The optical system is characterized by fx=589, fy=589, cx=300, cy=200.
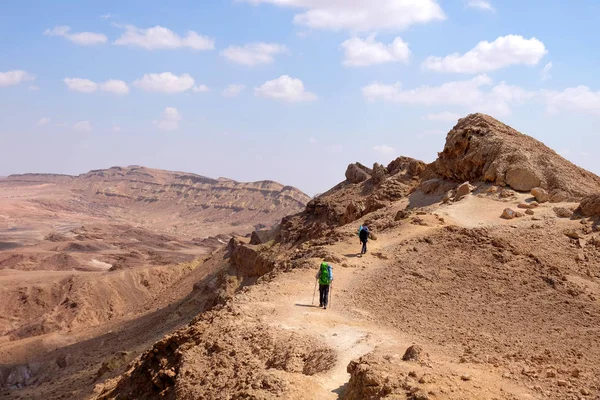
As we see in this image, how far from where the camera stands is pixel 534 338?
9.26 m

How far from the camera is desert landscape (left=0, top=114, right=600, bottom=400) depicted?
7.28 metres

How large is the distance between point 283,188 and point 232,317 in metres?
98.1

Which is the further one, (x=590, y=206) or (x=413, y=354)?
(x=590, y=206)

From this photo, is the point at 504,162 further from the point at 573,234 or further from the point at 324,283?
the point at 324,283

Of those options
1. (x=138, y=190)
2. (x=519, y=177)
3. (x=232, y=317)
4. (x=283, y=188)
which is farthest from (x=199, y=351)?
(x=138, y=190)

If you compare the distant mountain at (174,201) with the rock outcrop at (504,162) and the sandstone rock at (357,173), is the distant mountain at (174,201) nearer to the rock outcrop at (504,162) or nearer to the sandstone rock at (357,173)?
the sandstone rock at (357,173)

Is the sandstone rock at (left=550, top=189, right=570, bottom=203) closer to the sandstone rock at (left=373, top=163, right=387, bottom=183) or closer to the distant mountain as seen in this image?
the sandstone rock at (left=373, top=163, right=387, bottom=183)

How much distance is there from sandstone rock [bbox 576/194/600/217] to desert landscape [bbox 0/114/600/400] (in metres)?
0.05

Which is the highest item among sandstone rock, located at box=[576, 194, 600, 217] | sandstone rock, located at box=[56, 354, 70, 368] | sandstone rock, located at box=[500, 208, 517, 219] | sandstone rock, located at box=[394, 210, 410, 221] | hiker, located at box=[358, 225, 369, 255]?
sandstone rock, located at box=[576, 194, 600, 217]

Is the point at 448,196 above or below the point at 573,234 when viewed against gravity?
above

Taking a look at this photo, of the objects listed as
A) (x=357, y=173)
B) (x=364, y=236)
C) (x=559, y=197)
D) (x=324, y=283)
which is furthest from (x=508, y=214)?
(x=357, y=173)

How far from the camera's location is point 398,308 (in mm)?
10766

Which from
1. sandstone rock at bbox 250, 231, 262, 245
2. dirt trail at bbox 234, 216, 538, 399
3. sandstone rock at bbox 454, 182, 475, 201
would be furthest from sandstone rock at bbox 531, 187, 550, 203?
sandstone rock at bbox 250, 231, 262, 245

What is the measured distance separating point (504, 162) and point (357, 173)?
10.4 m
